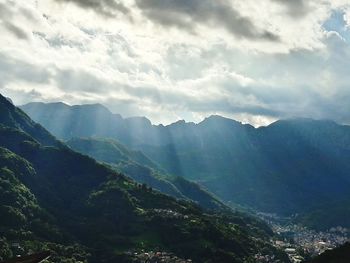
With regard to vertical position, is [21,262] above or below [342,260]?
above

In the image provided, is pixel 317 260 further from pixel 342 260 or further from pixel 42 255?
pixel 42 255

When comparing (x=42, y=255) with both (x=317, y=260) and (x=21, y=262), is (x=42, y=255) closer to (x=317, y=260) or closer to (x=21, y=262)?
(x=21, y=262)

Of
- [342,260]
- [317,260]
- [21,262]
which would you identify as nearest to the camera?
[21,262]

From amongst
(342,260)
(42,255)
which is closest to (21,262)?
(42,255)

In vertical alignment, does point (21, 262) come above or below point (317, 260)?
above

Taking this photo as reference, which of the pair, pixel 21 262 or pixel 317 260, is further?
pixel 317 260

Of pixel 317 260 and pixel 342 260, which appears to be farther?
pixel 317 260

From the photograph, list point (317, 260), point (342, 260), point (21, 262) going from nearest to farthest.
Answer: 1. point (21, 262)
2. point (342, 260)
3. point (317, 260)

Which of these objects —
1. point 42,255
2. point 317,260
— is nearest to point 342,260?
point 317,260
